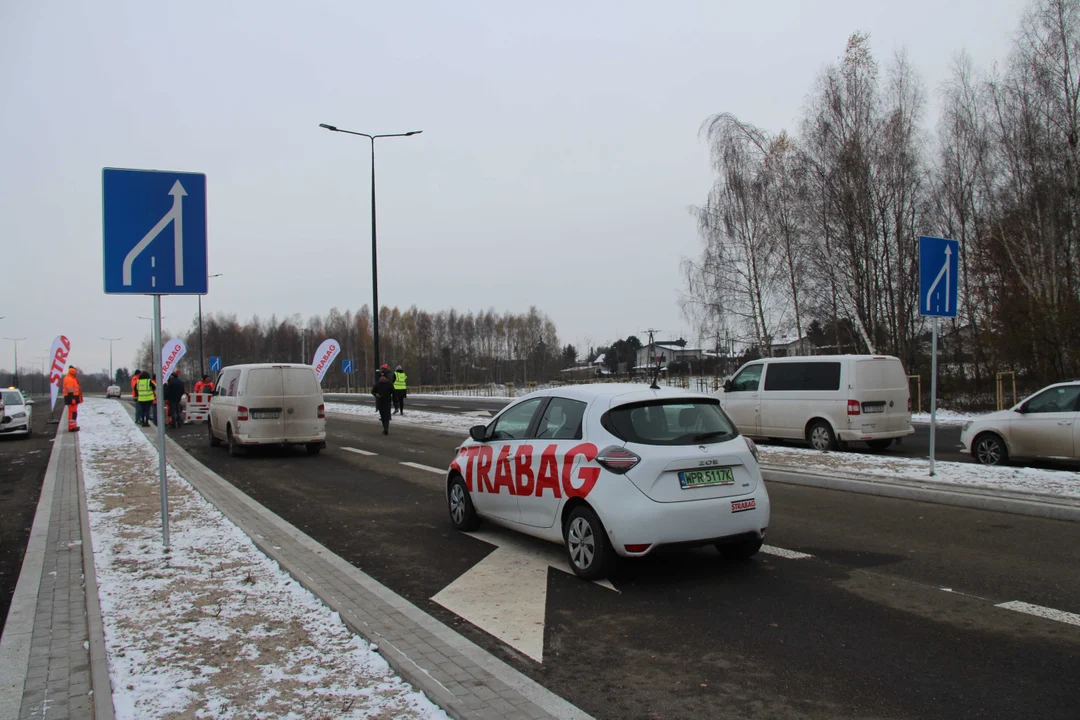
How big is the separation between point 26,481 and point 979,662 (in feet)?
46.7

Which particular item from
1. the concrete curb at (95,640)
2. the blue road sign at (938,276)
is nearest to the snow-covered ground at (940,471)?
the blue road sign at (938,276)

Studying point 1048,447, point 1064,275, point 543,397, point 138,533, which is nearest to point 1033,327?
point 1064,275

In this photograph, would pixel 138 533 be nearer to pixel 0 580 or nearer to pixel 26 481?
pixel 0 580

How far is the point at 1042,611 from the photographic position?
5.35 meters

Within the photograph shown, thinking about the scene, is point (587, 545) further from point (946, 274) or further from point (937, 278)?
point (946, 274)

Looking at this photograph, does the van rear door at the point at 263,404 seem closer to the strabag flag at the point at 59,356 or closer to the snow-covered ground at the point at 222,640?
the snow-covered ground at the point at 222,640

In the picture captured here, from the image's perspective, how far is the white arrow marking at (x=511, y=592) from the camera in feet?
16.8

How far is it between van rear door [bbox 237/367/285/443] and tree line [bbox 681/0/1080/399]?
878 inches

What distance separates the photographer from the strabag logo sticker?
6320 millimetres

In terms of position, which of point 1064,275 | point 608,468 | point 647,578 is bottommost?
point 647,578

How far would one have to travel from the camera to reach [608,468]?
240 inches

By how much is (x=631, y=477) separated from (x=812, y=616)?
63.1 inches

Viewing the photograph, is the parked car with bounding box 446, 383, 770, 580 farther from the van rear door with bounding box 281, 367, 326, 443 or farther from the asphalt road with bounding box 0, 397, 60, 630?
the van rear door with bounding box 281, 367, 326, 443

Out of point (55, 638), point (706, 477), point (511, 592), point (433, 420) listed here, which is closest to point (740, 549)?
point (706, 477)
